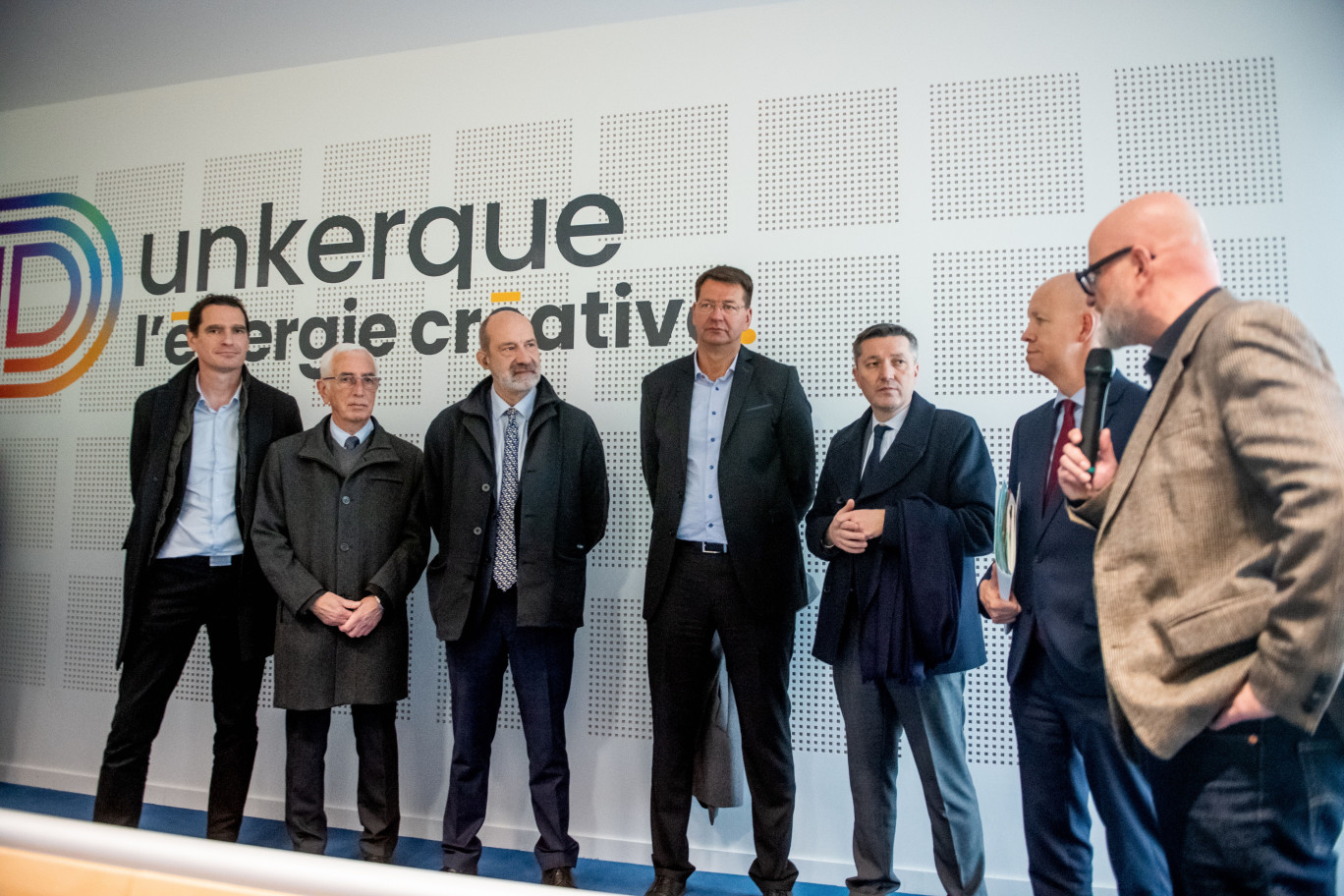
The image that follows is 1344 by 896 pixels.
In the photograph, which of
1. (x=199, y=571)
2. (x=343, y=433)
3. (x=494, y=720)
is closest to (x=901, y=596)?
(x=494, y=720)

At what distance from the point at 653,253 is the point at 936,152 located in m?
1.31

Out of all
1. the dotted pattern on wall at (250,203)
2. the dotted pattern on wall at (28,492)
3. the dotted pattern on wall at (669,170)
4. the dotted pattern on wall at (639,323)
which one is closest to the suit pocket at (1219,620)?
the dotted pattern on wall at (639,323)

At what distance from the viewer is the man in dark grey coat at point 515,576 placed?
3104 mm

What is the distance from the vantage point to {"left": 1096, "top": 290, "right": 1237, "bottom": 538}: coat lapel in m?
1.46

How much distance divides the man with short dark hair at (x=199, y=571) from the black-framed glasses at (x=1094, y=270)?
3074mm

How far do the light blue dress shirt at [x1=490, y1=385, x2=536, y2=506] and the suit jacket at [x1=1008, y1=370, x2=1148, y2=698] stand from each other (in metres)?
1.80

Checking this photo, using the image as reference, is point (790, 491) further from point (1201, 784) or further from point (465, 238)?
point (465, 238)

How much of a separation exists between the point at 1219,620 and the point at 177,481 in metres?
3.49

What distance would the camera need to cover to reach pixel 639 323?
387cm

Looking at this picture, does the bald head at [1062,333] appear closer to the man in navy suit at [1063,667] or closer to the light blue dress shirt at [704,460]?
the man in navy suit at [1063,667]

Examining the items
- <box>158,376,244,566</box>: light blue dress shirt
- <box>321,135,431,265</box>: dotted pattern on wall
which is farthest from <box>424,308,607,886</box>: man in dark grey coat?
<box>321,135,431,265</box>: dotted pattern on wall

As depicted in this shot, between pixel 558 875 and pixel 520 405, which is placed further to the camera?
pixel 520 405

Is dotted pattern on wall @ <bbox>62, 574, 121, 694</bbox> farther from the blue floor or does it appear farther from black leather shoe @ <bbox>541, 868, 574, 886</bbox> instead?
black leather shoe @ <bbox>541, 868, 574, 886</bbox>

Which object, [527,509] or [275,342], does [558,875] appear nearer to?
[527,509]
